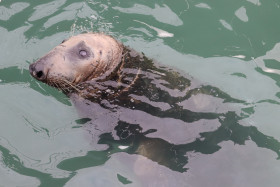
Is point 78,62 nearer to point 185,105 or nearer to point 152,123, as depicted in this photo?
point 152,123

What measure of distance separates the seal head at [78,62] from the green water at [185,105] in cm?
81

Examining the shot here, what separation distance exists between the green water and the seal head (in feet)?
2.65

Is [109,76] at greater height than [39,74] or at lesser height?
lesser

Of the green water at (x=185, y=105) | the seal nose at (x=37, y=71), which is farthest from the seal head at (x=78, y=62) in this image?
the green water at (x=185, y=105)

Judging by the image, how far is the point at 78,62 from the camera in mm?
6188

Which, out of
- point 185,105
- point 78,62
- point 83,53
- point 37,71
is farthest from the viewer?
point 185,105

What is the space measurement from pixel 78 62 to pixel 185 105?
60.7 inches

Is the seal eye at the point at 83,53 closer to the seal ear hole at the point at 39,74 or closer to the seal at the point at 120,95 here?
the seal at the point at 120,95

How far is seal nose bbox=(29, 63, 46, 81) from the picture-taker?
5.72 metres

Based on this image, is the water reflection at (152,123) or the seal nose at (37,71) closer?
the seal nose at (37,71)

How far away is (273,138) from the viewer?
6684 millimetres

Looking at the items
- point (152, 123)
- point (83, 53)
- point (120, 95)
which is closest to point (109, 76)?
point (120, 95)

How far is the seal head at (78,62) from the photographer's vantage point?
5.86 metres

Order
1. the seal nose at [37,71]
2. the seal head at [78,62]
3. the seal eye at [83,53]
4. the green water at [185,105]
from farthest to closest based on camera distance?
the seal eye at [83,53] → the green water at [185,105] → the seal head at [78,62] → the seal nose at [37,71]
